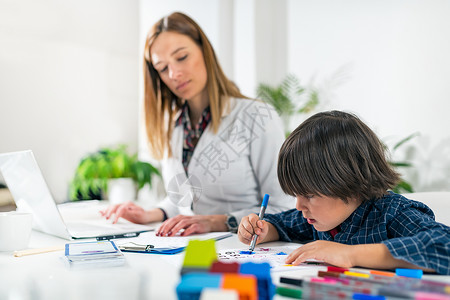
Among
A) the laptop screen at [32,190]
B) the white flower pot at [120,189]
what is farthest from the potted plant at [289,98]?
the laptop screen at [32,190]

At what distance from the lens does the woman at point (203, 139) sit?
1.43 metres

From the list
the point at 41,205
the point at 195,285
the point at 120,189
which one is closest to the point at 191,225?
the point at 41,205

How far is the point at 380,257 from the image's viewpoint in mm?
767

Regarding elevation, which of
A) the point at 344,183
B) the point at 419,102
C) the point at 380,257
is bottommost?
the point at 380,257

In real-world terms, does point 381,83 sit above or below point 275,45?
below

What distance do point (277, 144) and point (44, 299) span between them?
971 millimetres

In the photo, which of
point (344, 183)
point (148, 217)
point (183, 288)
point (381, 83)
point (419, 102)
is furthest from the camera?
point (381, 83)

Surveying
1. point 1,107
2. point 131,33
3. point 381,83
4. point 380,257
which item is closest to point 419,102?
point 381,83

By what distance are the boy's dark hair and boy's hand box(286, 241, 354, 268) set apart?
0.15 metres

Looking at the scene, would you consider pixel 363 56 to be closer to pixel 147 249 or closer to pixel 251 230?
pixel 251 230

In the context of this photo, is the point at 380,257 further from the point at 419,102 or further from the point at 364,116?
the point at 364,116

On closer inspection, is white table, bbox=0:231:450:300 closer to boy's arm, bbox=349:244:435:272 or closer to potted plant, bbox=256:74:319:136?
boy's arm, bbox=349:244:435:272

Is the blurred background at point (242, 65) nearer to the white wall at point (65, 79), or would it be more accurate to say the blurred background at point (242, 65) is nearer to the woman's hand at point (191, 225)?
the white wall at point (65, 79)

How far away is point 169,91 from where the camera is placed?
70.2 inches
